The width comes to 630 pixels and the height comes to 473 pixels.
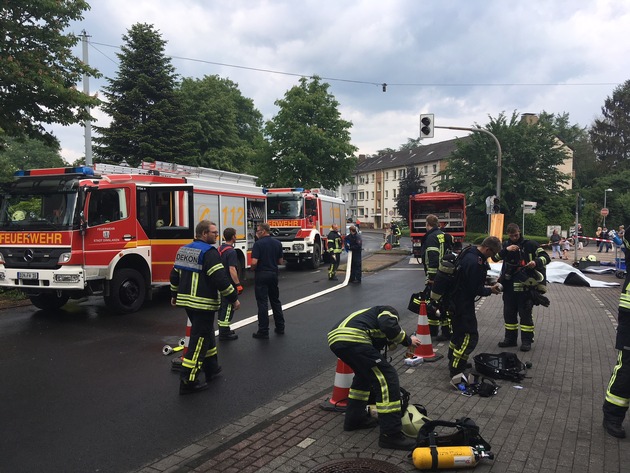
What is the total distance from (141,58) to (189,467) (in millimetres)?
29339

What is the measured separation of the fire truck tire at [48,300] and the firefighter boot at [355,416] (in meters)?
7.60

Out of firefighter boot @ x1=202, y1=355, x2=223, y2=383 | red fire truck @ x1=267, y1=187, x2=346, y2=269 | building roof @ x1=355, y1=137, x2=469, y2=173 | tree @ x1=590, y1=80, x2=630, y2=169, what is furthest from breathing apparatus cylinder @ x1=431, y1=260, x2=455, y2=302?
tree @ x1=590, y1=80, x2=630, y2=169

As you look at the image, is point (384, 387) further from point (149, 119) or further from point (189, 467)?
point (149, 119)

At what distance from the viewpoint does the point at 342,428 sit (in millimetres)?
4293

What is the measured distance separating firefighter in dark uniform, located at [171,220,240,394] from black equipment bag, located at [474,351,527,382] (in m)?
3.07

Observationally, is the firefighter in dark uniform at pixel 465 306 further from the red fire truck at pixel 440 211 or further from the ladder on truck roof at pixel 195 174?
the red fire truck at pixel 440 211

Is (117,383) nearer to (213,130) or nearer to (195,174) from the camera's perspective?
(195,174)

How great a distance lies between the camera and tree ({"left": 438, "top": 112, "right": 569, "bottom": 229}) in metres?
41.2

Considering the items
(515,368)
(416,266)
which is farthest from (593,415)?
(416,266)

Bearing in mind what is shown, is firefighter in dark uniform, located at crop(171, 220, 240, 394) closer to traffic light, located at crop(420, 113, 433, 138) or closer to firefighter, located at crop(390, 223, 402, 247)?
traffic light, located at crop(420, 113, 433, 138)

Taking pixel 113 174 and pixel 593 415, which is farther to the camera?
pixel 113 174

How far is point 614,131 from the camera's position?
64.5 metres

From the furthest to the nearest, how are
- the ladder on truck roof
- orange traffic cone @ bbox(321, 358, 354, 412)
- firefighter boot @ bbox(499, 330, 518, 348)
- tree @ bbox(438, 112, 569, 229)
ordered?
tree @ bbox(438, 112, 569, 229)
the ladder on truck roof
firefighter boot @ bbox(499, 330, 518, 348)
orange traffic cone @ bbox(321, 358, 354, 412)

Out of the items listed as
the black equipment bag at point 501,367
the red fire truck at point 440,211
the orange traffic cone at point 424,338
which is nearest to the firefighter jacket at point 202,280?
the orange traffic cone at point 424,338
